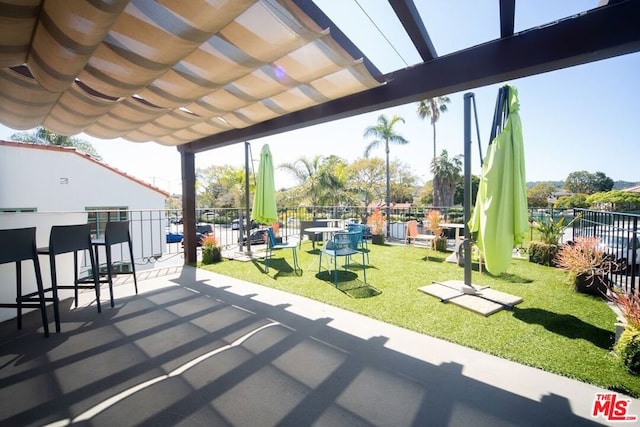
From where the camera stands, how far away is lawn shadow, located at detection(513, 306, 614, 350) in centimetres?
271

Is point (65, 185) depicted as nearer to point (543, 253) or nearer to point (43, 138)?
point (43, 138)

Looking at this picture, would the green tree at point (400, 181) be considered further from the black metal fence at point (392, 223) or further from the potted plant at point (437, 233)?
the potted plant at point (437, 233)

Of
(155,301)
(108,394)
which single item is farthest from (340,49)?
(155,301)

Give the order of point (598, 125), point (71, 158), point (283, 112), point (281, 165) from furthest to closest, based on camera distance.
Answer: point (598, 125), point (281, 165), point (71, 158), point (283, 112)

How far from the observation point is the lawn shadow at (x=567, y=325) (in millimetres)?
2705

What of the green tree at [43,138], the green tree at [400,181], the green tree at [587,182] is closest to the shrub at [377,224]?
the green tree at [400,181]

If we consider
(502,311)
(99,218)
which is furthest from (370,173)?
(502,311)

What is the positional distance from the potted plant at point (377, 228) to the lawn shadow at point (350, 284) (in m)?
3.26

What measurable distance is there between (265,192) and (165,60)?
172 inches

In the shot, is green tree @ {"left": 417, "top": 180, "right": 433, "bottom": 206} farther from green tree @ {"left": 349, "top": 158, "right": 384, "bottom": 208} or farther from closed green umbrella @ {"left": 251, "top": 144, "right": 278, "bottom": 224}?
closed green umbrella @ {"left": 251, "top": 144, "right": 278, "bottom": 224}

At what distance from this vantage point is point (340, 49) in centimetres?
237

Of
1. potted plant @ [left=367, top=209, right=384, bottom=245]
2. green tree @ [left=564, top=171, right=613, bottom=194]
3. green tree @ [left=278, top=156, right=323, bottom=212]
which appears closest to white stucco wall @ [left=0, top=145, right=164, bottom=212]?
green tree @ [left=278, top=156, right=323, bottom=212]

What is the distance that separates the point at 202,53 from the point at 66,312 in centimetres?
372

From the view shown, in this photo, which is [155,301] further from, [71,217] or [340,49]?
[340,49]
